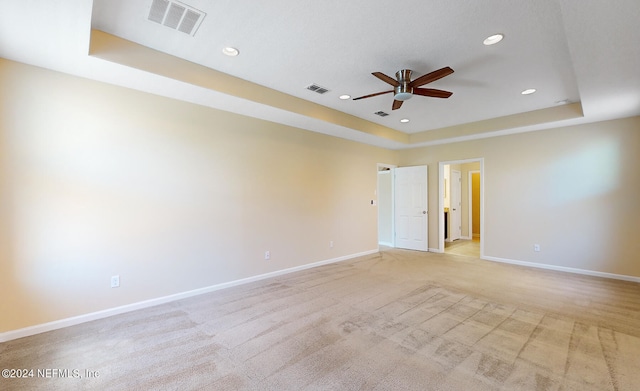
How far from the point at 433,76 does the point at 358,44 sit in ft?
2.76

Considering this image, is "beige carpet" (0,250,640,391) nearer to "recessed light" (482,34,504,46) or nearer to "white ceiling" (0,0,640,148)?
"white ceiling" (0,0,640,148)

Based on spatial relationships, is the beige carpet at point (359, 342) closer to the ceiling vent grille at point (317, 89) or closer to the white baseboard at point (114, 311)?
the white baseboard at point (114, 311)

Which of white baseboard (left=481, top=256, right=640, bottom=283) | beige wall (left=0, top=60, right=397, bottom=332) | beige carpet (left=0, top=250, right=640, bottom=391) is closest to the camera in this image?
beige carpet (left=0, top=250, right=640, bottom=391)

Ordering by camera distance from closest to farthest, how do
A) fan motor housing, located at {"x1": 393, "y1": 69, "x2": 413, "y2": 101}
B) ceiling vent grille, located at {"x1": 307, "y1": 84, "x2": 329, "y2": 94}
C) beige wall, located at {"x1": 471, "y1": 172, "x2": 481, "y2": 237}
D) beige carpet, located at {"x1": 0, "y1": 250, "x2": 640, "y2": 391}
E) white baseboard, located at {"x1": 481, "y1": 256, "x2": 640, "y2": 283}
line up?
1. beige carpet, located at {"x1": 0, "y1": 250, "x2": 640, "y2": 391}
2. fan motor housing, located at {"x1": 393, "y1": 69, "x2": 413, "y2": 101}
3. ceiling vent grille, located at {"x1": 307, "y1": 84, "x2": 329, "y2": 94}
4. white baseboard, located at {"x1": 481, "y1": 256, "x2": 640, "y2": 283}
5. beige wall, located at {"x1": 471, "y1": 172, "x2": 481, "y2": 237}

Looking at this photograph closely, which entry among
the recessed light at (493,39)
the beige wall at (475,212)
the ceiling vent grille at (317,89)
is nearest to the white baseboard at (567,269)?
the beige wall at (475,212)

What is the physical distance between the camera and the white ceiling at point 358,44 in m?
2.11

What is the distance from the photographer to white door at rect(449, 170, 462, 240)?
8.09 metres

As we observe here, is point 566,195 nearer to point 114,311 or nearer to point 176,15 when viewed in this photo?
point 176,15

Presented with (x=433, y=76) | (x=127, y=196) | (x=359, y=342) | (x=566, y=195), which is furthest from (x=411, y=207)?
(x=127, y=196)

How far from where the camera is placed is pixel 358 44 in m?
2.69

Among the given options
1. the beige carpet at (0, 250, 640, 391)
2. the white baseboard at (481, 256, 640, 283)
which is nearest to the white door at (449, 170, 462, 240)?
the white baseboard at (481, 256, 640, 283)

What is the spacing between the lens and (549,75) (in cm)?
330

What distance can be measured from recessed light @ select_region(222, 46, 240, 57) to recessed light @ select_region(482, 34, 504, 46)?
2.45 meters

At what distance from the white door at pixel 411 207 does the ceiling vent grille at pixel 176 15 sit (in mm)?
5664
